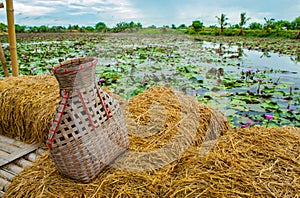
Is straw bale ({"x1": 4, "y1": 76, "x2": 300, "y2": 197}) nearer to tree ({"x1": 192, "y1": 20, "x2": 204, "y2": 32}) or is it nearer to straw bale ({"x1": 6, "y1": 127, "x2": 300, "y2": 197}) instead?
straw bale ({"x1": 6, "y1": 127, "x2": 300, "y2": 197})

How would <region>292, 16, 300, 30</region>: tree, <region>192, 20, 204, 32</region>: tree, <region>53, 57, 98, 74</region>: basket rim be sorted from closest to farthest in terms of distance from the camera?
<region>53, 57, 98, 74</region>: basket rim, <region>292, 16, 300, 30</region>: tree, <region>192, 20, 204, 32</region>: tree

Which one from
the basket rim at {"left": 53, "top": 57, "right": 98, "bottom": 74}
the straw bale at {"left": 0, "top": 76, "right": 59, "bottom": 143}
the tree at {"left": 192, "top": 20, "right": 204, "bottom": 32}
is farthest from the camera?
the tree at {"left": 192, "top": 20, "right": 204, "bottom": 32}

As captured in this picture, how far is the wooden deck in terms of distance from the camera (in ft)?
5.91

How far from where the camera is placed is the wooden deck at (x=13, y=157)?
1.80m

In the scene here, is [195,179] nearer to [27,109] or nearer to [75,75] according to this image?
[75,75]

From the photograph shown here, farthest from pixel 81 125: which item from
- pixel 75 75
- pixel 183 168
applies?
pixel 183 168

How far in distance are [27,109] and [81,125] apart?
4.77 ft

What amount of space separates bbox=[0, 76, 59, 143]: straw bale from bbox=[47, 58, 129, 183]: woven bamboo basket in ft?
3.58

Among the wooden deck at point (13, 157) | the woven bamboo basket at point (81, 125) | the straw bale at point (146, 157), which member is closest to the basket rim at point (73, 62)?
the woven bamboo basket at point (81, 125)

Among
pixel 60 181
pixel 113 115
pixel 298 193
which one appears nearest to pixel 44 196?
pixel 60 181

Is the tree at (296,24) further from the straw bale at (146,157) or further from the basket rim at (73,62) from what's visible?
the basket rim at (73,62)

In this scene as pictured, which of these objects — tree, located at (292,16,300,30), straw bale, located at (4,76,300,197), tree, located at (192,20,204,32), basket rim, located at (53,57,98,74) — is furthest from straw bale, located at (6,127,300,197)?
tree, located at (192,20,204,32)

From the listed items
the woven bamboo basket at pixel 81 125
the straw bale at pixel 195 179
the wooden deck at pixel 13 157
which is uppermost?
the woven bamboo basket at pixel 81 125

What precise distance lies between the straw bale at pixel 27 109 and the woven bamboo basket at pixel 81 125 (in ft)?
3.58
